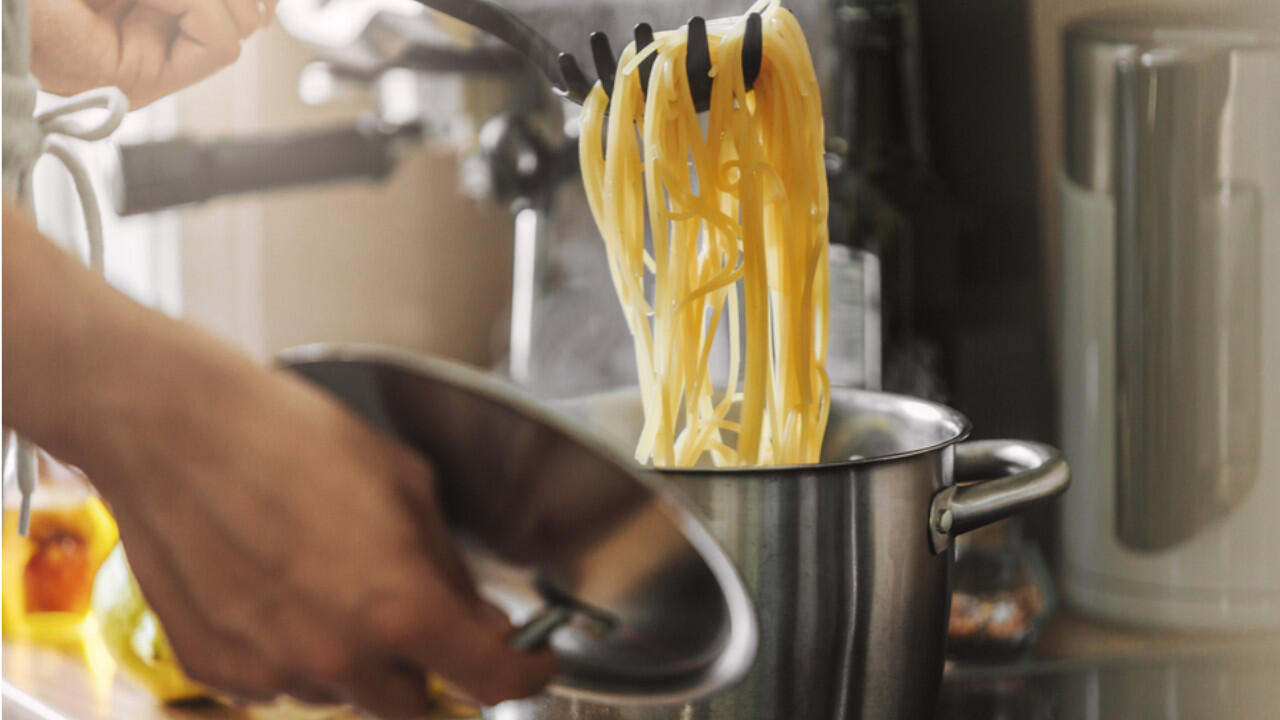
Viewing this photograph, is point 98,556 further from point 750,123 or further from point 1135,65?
point 1135,65

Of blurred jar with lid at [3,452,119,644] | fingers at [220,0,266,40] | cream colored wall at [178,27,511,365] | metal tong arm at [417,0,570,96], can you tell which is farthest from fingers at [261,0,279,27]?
cream colored wall at [178,27,511,365]

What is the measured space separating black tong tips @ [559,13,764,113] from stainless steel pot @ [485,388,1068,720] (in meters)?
0.16

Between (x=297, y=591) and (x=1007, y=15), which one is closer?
(x=297, y=591)

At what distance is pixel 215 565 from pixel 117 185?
0.34 metres

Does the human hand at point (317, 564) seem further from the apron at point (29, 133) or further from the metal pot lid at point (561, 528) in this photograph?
the apron at point (29, 133)

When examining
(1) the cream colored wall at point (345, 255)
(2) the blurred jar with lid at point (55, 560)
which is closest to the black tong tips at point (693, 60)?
(2) the blurred jar with lid at point (55, 560)

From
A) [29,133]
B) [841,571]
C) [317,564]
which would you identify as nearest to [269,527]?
[317,564]

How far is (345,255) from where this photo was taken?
1.12 meters

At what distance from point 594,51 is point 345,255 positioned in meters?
0.71

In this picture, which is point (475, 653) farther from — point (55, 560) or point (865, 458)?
point (55, 560)

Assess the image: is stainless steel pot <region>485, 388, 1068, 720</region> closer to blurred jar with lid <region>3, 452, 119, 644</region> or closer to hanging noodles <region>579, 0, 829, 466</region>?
hanging noodles <region>579, 0, 829, 466</region>

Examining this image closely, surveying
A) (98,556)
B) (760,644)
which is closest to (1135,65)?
(760,644)

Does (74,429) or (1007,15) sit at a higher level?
(1007,15)

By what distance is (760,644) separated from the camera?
40cm
